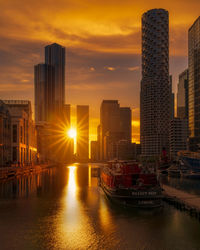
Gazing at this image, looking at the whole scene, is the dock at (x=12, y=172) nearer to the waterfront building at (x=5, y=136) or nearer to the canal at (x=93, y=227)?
the waterfront building at (x=5, y=136)

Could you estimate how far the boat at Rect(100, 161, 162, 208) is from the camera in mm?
46344

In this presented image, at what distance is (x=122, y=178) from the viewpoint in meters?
54.5

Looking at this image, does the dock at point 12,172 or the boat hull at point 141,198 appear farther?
the dock at point 12,172

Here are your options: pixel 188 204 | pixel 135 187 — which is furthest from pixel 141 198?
pixel 188 204

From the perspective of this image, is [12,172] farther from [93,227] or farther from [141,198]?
[93,227]

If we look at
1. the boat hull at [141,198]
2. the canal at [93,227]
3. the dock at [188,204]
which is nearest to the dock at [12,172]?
the canal at [93,227]

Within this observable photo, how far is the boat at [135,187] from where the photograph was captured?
4634cm

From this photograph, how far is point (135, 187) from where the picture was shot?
4750 cm

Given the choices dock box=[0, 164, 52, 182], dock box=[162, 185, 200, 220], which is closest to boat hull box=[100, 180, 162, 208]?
dock box=[162, 185, 200, 220]

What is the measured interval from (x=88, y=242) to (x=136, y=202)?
16.8 meters

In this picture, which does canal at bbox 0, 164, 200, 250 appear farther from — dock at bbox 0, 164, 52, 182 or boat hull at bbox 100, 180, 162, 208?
dock at bbox 0, 164, 52, 182

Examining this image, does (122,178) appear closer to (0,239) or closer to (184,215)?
(184,215)

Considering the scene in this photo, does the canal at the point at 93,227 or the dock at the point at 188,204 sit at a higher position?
the dock at the point at 188,204

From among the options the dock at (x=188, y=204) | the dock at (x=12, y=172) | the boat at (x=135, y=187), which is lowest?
the dock at (x=12, y=172)
